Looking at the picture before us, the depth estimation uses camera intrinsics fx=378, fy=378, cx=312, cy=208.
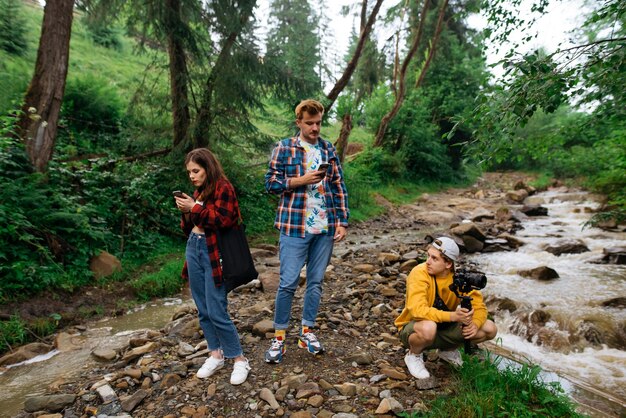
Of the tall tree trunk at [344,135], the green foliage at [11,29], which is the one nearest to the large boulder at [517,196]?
the tall tree trunk at [344,135]

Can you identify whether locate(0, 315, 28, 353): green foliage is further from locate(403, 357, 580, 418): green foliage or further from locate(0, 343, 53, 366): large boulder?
locate(403, 357, 580, 418): green foliage

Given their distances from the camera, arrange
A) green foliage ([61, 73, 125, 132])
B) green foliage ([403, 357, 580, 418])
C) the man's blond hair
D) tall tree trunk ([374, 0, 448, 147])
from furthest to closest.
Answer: tall tree trunk ([374, 0, 448, 147]) < green foliage ([61, 73, 125, 132]) < the man's blond hair < green foliage ([403, 357, 580, 418])

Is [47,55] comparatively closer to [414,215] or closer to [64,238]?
[64,238]

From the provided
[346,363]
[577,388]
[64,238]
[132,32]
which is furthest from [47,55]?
[577,388]

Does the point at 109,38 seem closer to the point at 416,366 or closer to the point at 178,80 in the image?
the point at 178,80

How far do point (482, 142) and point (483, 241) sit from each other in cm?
628

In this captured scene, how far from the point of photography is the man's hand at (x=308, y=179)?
3.16 m

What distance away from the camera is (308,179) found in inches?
125

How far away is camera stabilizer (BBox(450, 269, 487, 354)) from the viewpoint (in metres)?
3.07

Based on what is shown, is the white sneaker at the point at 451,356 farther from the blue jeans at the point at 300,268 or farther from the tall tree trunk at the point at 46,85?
the tall tree trunk at the point at 46,85

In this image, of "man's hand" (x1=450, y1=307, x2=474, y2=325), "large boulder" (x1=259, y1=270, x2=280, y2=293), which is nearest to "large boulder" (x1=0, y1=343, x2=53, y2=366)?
"large boulder" (x1=259, y1=270, x2=280, y2=293)

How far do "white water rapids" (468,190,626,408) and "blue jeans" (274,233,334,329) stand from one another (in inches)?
89.1

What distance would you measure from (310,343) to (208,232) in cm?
152

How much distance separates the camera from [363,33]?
12.9 m
